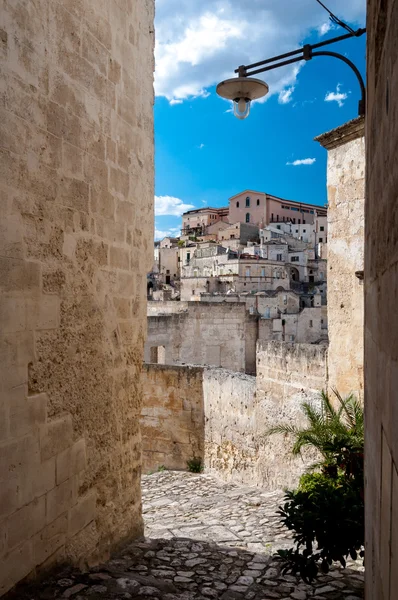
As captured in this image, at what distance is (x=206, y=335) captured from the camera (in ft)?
77.6

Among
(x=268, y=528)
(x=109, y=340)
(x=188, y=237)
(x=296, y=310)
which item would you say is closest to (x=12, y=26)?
(x=109, y=340)

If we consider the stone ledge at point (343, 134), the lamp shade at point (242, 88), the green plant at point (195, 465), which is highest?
the stone ledge at point (343, 134)

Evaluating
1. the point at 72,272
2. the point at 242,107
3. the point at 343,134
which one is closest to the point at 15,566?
the point at 72,272

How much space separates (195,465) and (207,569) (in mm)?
7250

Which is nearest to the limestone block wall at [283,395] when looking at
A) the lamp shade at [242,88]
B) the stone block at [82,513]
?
the stone block at [82,513]

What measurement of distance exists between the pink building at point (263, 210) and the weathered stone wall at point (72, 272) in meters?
74.1

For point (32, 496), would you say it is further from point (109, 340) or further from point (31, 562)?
point (109, 340)

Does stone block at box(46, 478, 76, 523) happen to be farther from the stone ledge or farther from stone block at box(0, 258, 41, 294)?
the stone ledge

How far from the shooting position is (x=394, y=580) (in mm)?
1448

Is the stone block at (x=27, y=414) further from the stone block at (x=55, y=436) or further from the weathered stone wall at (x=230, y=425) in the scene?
the weathered stone wall at (x=230, y=425)

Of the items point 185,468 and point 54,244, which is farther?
point 185,468

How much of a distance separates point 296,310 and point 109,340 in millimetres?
36023

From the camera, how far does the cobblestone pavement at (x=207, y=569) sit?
3748mm

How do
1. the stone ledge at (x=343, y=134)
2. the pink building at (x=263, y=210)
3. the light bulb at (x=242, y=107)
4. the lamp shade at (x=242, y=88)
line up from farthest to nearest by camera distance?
1. the pink building at (x=263, y=210)
2. the stone ledge at (x=343, y=134)
3. the light bulb at (x=242, y=107)
4. the lamp shade at (x=242, y=88)
